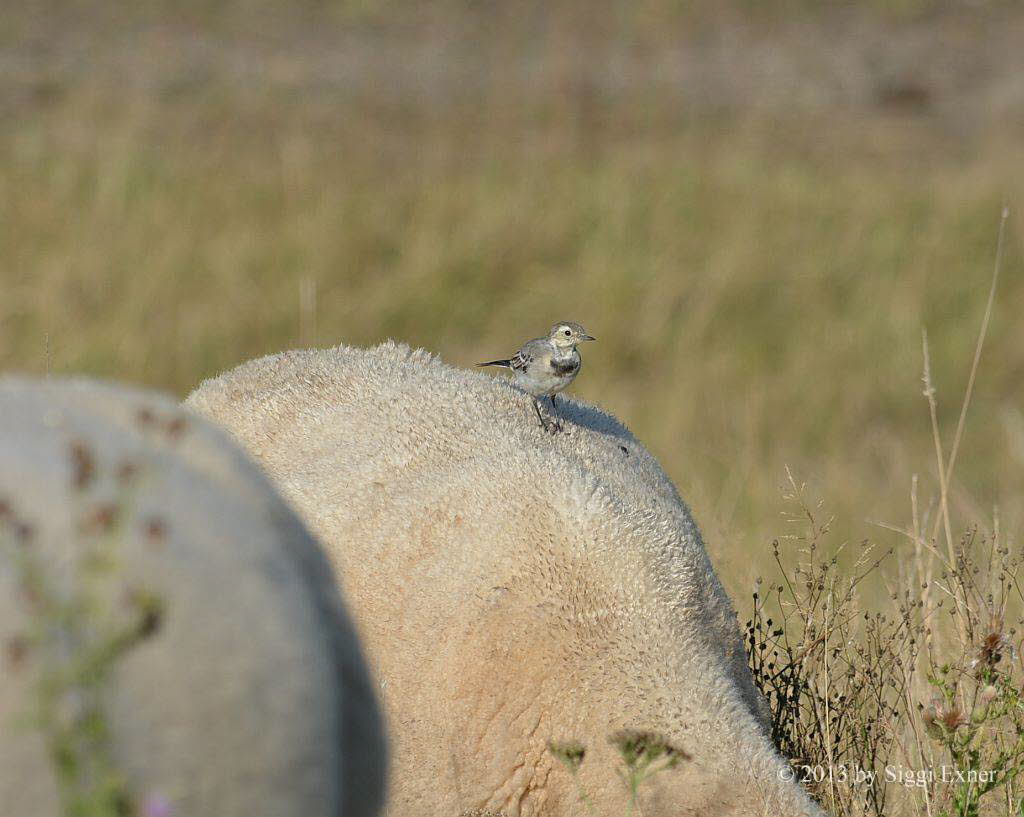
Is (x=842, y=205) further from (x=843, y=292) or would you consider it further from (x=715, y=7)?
(x=715, y=7)

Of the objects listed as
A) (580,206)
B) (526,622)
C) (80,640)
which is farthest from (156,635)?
(580,206)

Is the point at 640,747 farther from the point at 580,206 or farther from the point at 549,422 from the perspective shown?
the point at 580,206

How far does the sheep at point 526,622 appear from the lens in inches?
94.4

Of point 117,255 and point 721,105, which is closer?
point 117,255

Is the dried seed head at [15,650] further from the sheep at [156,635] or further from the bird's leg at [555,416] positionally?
the bird's leg at [555,416]

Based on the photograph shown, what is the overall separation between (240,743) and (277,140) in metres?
10.7

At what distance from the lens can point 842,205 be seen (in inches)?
447

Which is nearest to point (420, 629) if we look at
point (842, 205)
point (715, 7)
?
point (842, 205)

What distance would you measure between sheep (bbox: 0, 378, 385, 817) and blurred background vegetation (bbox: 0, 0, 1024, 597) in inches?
170

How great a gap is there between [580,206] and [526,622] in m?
8.68

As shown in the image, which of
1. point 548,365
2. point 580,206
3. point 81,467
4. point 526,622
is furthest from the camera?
point 580,206

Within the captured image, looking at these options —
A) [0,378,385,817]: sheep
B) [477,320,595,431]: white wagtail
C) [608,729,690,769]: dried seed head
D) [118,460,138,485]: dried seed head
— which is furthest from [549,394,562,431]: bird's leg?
[118,460,138,485]: dried seed head

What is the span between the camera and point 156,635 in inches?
56.5

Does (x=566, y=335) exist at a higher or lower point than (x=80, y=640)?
higher
